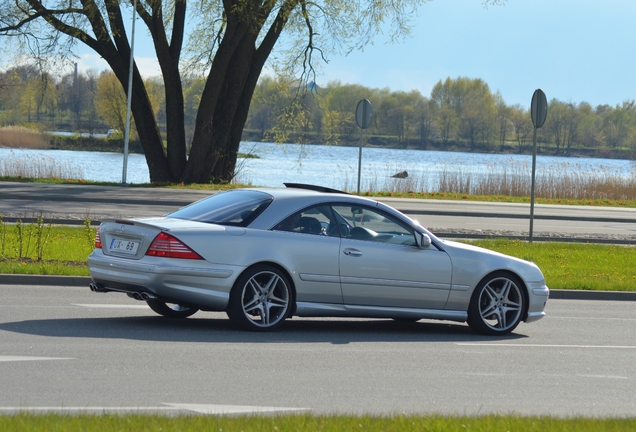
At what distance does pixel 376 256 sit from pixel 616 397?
3.14 m

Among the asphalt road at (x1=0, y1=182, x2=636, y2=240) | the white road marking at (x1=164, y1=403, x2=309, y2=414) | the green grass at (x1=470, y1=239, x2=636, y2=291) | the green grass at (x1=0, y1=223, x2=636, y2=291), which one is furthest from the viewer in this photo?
the asphalt road at (x1=0, y1=182, x2=636, y2=240)

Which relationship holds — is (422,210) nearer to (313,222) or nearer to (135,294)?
(313,222)

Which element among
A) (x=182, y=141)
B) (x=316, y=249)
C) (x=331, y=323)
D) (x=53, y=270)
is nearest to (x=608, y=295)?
(x=331, y=323)

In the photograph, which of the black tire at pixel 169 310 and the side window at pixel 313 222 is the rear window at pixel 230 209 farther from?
the black tire at pixel 169 310

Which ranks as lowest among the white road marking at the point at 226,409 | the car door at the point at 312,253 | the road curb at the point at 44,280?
the road curb at the point at 44,280

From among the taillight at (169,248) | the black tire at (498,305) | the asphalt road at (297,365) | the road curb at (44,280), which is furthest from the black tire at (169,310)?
the black tire at (498,305)

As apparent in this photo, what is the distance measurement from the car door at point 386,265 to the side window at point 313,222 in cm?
11

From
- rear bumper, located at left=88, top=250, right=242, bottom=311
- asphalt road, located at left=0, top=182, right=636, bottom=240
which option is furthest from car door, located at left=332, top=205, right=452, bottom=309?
asphalt road, located at left=0, top=182, right=636, bottom=240

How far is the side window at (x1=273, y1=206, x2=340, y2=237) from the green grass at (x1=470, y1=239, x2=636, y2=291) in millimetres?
5973

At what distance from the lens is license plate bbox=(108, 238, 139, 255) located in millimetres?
8938

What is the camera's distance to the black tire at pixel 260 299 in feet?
29.4

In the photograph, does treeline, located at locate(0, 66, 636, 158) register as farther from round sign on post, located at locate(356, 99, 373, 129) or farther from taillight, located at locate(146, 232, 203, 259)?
taillight, located at locate(146, 232, 203, 259)

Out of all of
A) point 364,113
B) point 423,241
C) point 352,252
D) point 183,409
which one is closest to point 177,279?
point 352,252

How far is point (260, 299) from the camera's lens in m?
9.09
